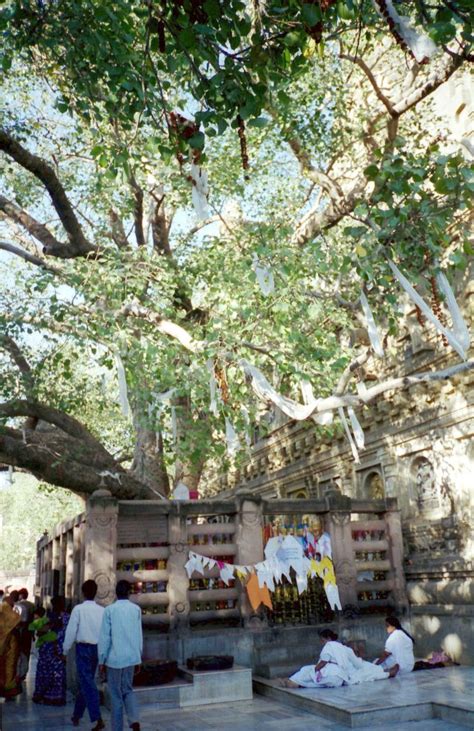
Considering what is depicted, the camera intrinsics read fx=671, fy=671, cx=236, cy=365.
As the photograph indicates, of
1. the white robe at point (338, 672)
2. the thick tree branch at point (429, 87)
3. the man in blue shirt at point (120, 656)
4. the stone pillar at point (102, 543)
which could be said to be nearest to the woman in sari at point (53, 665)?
the stone pillar at point (102, 543)

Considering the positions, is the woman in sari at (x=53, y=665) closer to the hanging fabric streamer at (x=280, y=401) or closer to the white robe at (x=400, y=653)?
the hanging fabric streamer at (x=280, y=401)

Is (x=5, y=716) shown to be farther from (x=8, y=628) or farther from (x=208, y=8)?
(x=208, y=8)

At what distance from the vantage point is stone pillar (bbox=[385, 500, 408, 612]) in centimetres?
1334

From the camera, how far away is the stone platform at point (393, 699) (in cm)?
837

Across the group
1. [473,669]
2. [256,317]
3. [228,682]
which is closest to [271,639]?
[228,682]

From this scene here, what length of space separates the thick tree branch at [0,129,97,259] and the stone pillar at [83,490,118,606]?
486cm

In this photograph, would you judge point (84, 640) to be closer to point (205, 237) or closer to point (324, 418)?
point (324, 418)

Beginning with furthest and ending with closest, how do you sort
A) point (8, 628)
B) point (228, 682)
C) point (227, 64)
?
point (228, 682) → point (8, 628) → point (227, 64)

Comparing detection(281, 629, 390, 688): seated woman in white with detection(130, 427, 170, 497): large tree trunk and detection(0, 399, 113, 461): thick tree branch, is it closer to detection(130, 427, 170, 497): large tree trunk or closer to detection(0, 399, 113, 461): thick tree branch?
detection(130, 427, 170, 497): large tree trunk

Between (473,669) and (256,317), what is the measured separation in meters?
7.40

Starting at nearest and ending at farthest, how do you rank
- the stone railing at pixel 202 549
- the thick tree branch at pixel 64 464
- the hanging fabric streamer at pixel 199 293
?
the stone railing at pixel 202 549 → the thick tree branch at pixel 64 464 → the hanging fabric streamer at pixel 199 293

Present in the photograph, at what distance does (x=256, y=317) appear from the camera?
13.6 m

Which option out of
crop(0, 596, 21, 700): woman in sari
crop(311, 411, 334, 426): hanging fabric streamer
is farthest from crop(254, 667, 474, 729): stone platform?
crop(311, 411, 334, 426): hanging fabric streamer

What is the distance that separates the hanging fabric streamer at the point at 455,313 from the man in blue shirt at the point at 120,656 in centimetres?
537
